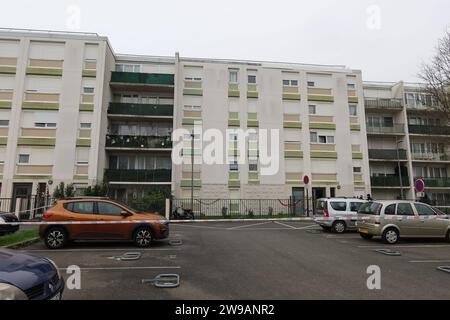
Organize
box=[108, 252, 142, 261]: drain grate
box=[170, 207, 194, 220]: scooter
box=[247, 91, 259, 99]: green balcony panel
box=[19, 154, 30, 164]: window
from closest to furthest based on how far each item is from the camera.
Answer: box=[108, 252, 142, 261]: drain grate
box=[170, 207, 194, 220]: scooter
box=[19, 154, 30, 164]: window
box=[247, 91, 259, 99]: green balcony panel

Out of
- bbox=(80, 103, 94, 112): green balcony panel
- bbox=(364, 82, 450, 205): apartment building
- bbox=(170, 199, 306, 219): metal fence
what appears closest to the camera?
bbox=(80, 103, 94, 112): green balcony panel

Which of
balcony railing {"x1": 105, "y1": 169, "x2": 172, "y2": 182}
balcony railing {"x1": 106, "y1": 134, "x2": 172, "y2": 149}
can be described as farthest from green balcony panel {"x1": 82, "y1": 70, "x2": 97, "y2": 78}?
balcony railing {"x1": 105, "y1": 169, "x2": 172, "y2": 182}

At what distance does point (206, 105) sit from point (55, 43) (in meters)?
15.2

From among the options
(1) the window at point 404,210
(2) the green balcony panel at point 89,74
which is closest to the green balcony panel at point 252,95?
(2) the green balcony panel at point 89,74

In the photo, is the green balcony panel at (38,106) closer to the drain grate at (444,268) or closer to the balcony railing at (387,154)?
the drain grate at (444,268)

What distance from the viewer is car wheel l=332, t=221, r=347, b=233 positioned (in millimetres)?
14617

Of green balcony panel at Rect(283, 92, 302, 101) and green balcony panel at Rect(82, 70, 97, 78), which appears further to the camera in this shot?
green balcony panel at Rect(283, 92, 302, 101)

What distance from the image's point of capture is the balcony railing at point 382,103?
109 ft

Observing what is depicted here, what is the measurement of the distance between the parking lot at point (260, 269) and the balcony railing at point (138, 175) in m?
16.6

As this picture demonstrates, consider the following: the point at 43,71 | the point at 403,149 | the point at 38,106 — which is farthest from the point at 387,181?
the point at 43,71

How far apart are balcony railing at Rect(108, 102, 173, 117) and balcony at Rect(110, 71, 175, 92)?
208 cm

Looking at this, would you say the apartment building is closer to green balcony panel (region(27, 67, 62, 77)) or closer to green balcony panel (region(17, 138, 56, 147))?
green balcony panel (region(17, 138, 56, 147))
